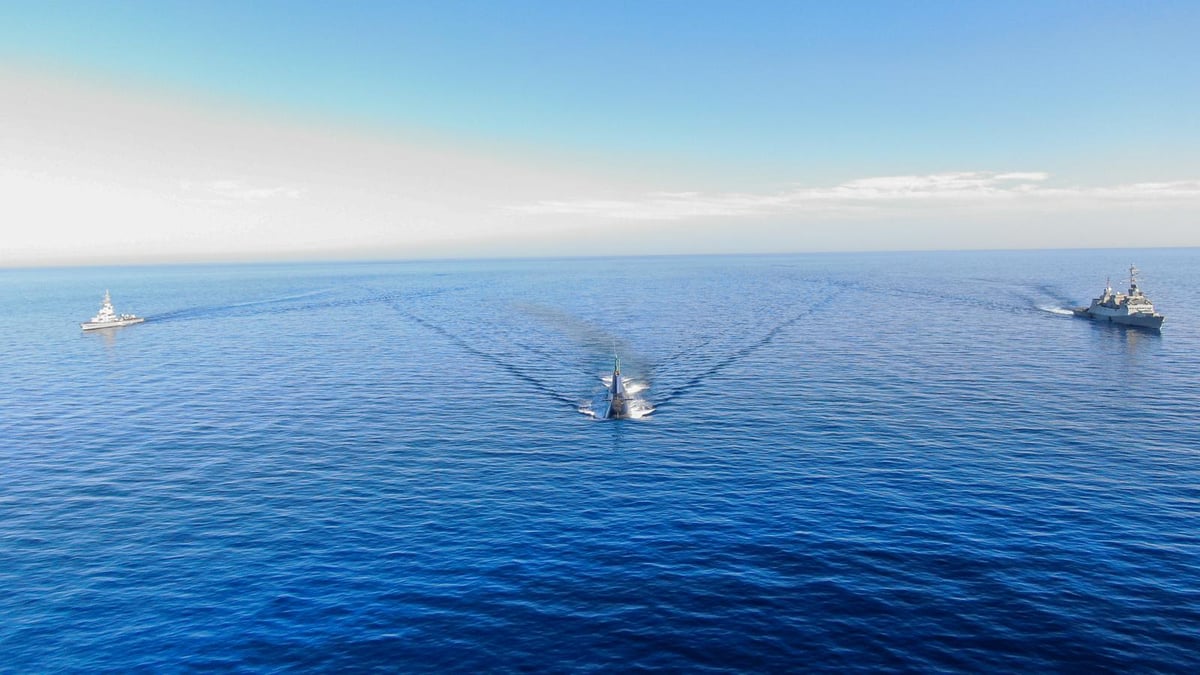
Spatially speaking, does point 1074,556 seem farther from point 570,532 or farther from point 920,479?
point 570,532

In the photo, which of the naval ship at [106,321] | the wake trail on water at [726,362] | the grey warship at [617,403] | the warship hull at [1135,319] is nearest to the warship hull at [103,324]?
the naval ship at [106,321]

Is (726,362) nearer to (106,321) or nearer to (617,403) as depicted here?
(617,403)

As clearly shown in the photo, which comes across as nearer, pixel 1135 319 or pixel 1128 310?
pixel 1135 319

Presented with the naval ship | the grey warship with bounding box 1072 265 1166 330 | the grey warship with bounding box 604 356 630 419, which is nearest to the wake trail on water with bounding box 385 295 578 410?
the grey warship with bounding box 604 356 630 419

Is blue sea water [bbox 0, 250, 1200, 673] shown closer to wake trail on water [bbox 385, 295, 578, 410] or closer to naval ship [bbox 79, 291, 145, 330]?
wake trail on water [bbox 385, 295, 578, 410]

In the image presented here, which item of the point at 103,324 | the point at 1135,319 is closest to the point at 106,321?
the point at 103,324

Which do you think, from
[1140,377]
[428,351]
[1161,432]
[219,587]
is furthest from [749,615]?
[428,351]
